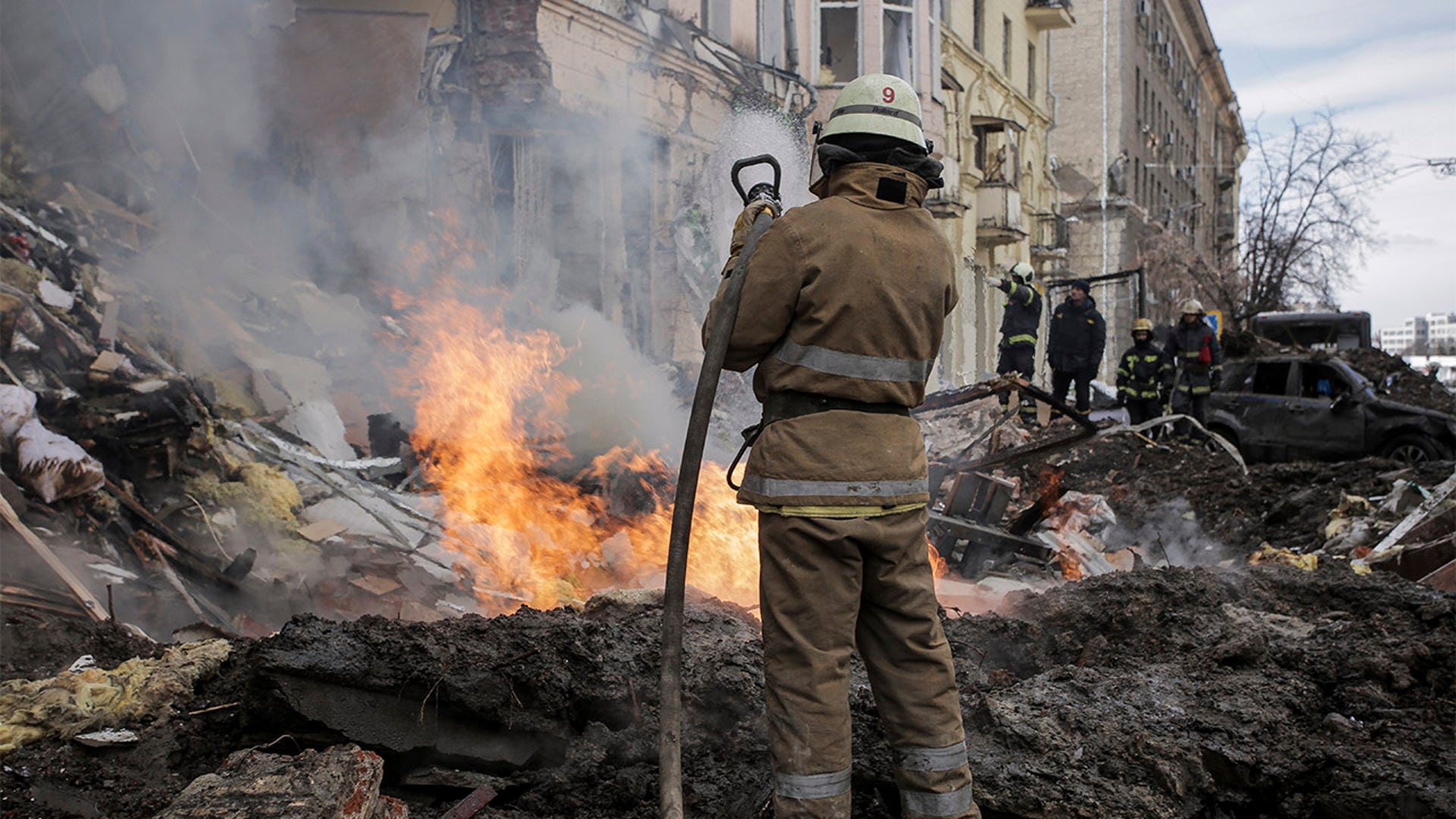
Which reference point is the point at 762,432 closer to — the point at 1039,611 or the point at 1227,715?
the point at 1227,715

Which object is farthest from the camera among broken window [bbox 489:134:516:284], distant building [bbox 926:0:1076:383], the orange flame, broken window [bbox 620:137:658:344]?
distant building [bbox 926:0:1076:383]

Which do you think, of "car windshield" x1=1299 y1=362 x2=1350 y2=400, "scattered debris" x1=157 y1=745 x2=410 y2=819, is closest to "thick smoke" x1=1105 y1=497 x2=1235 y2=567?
"car windshield" x1=1299 y1=362 x2=1350 y2=400

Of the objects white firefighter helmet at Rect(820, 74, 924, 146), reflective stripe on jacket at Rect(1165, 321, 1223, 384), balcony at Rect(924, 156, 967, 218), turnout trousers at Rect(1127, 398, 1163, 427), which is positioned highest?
balcony at Rect(924, 156, 967, 218)

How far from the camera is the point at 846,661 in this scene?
2617mm

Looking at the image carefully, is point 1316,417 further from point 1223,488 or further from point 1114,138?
point 1114,138

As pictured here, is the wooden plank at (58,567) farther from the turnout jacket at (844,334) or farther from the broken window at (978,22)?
the broken window at (978,22)

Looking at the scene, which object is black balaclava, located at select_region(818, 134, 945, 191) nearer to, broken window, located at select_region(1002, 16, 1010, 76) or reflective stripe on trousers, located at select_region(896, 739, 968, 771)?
reflective stripe on trousers, located at select_region(896, 739, 968, 771)

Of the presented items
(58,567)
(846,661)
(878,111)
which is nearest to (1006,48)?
(878,111)

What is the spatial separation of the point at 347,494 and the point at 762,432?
435 centimetres

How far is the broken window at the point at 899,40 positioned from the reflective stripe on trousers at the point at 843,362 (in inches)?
631

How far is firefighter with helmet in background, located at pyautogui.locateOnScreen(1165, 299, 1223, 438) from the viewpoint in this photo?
1262cm

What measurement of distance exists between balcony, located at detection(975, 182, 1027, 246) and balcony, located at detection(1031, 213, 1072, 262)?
5.18m

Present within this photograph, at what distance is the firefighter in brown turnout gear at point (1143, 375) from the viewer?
41.1 ft

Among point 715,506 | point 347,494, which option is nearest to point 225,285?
point 347,494
